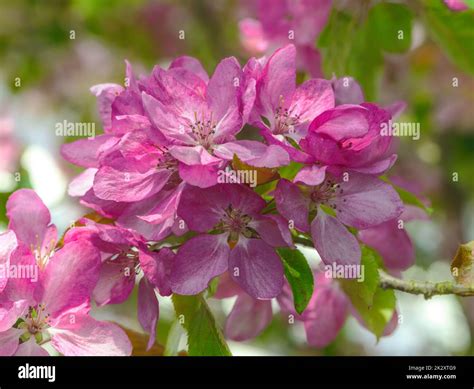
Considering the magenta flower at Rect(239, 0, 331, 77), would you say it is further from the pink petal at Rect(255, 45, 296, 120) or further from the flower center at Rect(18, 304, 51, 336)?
the flower center at Rect(18, 304, 51, 336)

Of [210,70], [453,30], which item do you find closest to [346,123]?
[453,30]

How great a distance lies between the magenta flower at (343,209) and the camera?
857mm

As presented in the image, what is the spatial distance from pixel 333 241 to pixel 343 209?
41 millimetres

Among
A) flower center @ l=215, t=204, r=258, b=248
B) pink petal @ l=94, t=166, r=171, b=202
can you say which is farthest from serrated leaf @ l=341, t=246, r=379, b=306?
pink petal @ l=94, t=166, r=171, b=202

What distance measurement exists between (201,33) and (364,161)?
1.60 meters

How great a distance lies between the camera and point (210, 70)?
6.48 feet

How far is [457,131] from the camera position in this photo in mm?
2406

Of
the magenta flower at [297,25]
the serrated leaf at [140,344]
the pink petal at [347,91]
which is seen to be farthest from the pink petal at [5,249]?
the magenta flower at [297,25]

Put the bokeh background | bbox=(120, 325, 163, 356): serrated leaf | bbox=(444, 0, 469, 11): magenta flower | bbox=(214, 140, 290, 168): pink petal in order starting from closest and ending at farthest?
bbox=(214, 140, 290, 168): pink petal < bbox=(120, 325, 163, 356): serrated leaf < bbox=(444, 0, 469, 11): magenta flower < the bokeh background

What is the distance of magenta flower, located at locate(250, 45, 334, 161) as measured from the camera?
88 cm

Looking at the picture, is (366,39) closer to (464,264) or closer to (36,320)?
(464,264)

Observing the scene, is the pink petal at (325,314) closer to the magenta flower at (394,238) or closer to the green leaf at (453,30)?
the magenta flower at (394,238)
